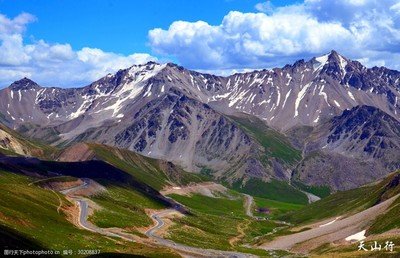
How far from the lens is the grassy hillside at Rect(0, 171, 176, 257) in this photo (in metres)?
102

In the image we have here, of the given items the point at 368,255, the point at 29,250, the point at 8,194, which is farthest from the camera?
the point at 8,194

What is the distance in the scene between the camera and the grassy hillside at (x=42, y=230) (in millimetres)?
102375

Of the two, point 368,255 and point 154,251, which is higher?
point 368,255

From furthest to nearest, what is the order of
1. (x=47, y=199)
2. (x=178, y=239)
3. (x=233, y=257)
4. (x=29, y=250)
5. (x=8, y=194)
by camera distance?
(x=178, y=239)
(x=47, y=199)
(x=233, y=257)
(x=8, y=194)
(x=29, y=250)

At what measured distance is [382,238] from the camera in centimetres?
16400

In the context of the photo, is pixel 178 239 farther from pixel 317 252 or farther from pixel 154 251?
pixel 154 251

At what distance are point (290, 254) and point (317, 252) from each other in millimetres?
8648

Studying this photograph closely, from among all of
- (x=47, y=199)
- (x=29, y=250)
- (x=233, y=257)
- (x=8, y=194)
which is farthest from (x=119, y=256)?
(x=47, y=199)

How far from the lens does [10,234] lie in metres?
95.5

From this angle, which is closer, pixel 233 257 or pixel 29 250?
pixel 29 250

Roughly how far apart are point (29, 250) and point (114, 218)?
101 metres

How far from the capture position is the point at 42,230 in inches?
4646

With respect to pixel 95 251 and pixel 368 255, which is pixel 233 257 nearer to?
pixel 368 255

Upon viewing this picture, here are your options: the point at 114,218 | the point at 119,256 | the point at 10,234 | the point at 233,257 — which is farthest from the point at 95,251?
the point at 114,218
